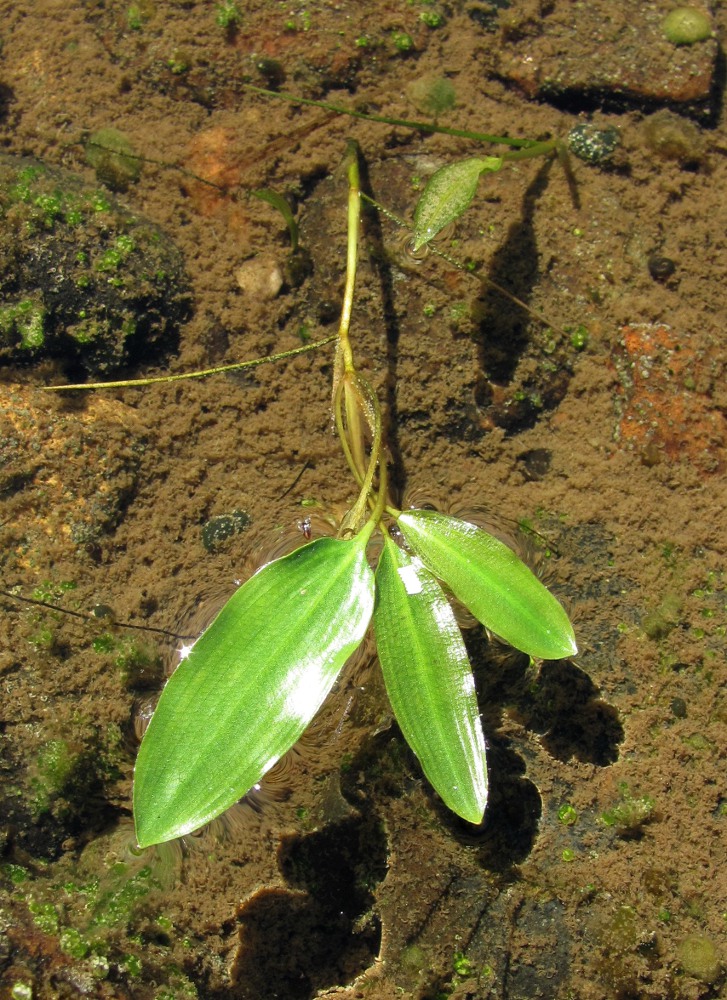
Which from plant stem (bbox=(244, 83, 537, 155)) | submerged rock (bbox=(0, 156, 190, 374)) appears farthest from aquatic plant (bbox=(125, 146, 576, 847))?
plant stem (bbox=(244, 83, 537, 155))

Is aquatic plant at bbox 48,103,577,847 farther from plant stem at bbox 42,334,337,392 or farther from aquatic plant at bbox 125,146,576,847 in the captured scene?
plant stem at bbox 42,334,337,392

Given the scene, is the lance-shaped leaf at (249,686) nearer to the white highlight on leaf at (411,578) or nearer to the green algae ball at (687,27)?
the white highlight on leaf at (411,578)

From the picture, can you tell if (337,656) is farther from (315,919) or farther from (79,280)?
(79,280)

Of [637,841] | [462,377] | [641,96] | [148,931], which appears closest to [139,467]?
[462,377]

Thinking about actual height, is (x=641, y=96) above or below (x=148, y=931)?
above

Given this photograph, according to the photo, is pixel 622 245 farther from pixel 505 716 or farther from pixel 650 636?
pixel 505 716

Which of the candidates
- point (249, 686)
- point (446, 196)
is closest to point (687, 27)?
point (446, 196)
